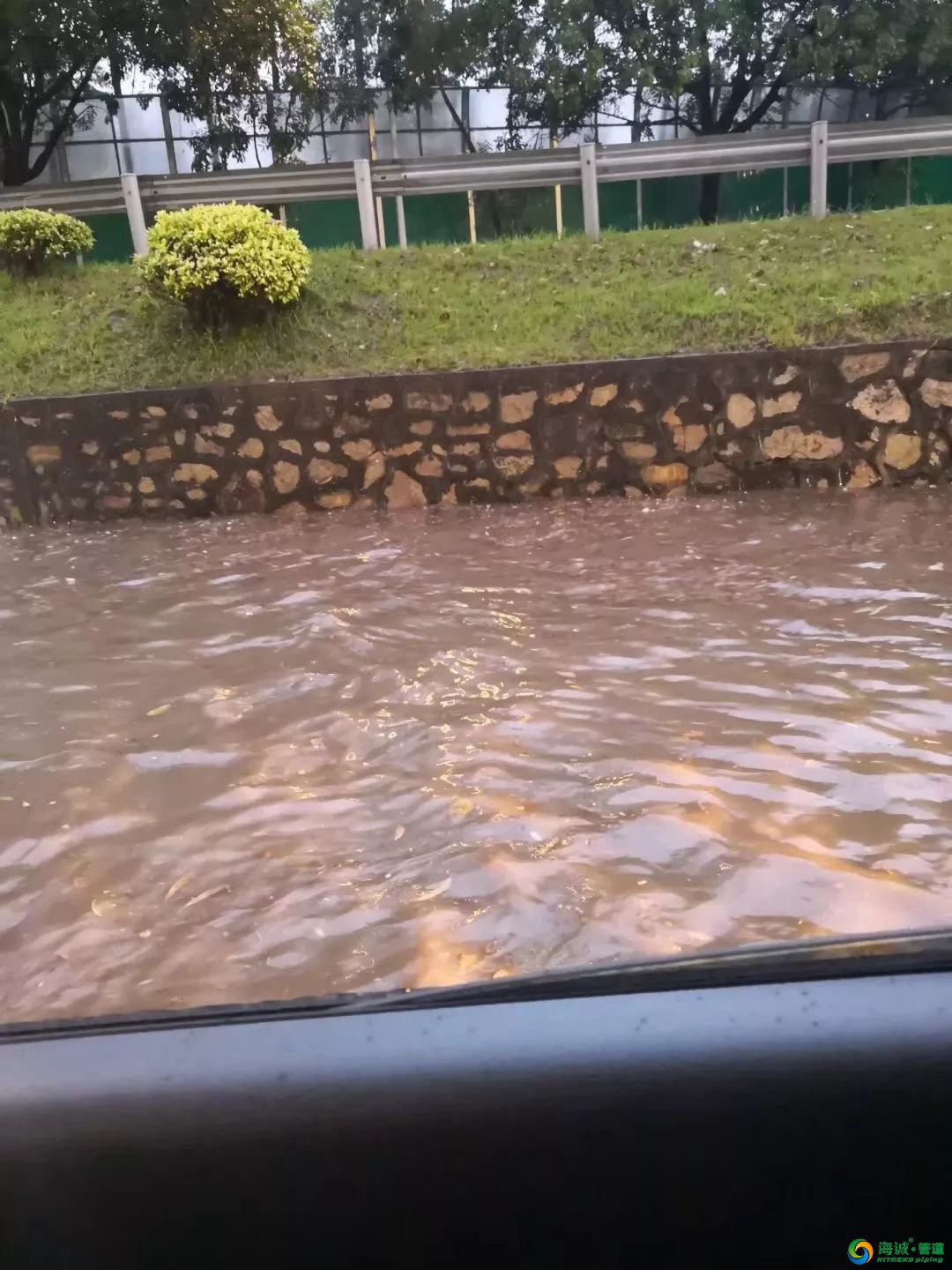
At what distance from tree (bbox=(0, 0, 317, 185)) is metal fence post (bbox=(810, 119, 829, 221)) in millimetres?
8734

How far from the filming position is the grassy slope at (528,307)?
7203 mm

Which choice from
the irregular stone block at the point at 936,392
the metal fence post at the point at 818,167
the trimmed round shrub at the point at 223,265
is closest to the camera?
the irregular stone block at the point at 936,392

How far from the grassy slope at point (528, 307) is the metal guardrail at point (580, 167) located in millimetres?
843

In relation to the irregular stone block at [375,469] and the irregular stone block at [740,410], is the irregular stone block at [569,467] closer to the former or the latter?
the irregular stone block at [740,410]

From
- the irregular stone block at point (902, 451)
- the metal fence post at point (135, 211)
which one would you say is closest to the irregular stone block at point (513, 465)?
the irregular stone block at point (902, 451)

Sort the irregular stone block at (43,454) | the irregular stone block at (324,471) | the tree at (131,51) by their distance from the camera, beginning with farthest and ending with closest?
the tree at (131,51)
the irregular stone block at (43,454)
the irregular stone block at (324,471)

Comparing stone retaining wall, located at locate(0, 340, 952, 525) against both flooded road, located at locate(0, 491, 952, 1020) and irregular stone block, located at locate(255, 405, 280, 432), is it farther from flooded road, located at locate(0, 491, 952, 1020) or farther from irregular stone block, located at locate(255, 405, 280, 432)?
flooded road, located at locate(0, 491, 952, 1020)

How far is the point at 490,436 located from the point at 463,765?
4165mm

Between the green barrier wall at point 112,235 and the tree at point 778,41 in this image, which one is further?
the tree at point 778,41

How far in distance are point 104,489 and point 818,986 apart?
6993 mm

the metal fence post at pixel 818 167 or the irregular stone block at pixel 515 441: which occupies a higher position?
the metal fence post at pixel 818 167

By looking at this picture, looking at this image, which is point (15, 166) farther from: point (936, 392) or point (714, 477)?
point (936, 392)

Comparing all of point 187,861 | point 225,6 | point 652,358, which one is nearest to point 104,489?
point 652,358

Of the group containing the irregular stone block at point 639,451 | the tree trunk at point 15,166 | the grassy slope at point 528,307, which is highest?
the tree trunk at point 15,166
